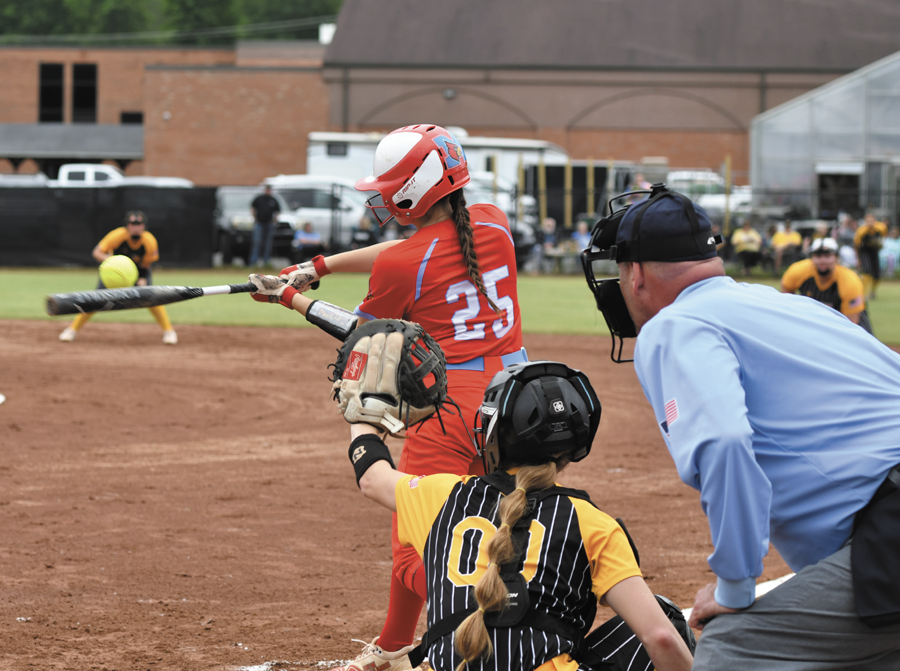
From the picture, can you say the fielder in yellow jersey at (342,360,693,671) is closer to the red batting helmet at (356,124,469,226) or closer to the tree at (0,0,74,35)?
the red batting helmet at (356,124,469,226)

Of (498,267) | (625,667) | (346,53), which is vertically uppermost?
(346,53)

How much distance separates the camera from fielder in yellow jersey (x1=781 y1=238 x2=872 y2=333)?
952cm

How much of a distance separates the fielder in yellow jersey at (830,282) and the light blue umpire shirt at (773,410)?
7342 mm

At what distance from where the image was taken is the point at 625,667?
279 centimetres

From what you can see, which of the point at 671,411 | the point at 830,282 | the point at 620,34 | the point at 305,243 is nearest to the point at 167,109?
the point at 620,34

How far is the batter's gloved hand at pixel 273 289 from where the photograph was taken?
4.08 metres

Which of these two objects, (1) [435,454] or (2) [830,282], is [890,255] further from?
(1) [435,454]

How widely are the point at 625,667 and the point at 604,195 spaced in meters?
30.3

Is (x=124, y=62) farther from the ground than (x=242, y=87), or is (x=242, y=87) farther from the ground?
(x=124, y=62)

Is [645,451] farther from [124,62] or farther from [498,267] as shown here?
[124,62]

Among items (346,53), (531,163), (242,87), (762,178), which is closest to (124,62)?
(242,87)

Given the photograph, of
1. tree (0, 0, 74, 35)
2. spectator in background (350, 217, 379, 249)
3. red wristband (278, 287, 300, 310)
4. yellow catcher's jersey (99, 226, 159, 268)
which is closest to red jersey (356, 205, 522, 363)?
red wristband (278, 287, 300, 310)

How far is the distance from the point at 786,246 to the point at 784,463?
25.9 meters

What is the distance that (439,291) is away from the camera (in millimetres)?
3924
